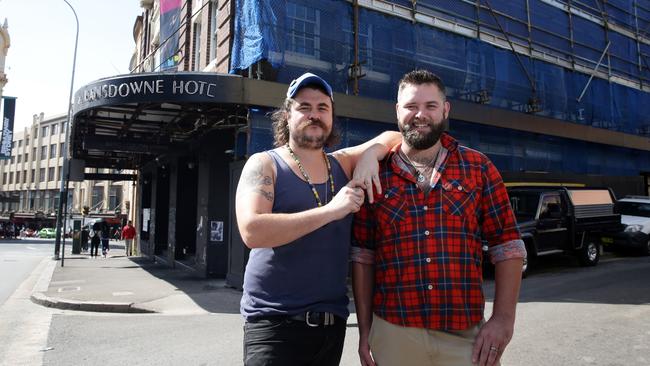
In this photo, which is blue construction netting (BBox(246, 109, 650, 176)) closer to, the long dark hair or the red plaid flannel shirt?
the long dark hair

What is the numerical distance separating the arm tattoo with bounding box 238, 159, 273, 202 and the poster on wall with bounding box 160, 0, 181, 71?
1556 centimetres

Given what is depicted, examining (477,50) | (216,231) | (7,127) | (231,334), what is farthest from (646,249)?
(7,127)

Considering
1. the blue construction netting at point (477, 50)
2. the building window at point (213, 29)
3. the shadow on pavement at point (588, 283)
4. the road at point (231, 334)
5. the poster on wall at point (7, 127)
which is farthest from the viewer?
the poster on wall at point (7, 127)

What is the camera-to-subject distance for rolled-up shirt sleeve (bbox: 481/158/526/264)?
219 centimetres

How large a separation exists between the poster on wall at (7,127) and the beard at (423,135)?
49891mm

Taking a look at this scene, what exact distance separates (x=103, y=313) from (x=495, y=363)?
7.86 m

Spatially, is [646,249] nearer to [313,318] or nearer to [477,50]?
[477,50]

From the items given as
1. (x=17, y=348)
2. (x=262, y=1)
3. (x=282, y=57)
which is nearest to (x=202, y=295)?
(x=17, y=348)

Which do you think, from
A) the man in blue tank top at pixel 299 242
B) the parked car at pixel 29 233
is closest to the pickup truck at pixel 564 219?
the man in blue tank top at pixel 299 242

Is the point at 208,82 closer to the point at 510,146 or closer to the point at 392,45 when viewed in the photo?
the point at 392,45

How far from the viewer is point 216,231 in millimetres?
12453

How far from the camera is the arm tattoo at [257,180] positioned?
2.07 m

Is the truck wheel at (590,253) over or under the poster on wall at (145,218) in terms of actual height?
under

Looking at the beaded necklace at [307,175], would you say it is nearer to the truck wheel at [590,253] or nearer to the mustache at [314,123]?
the mustache at [314,123]
